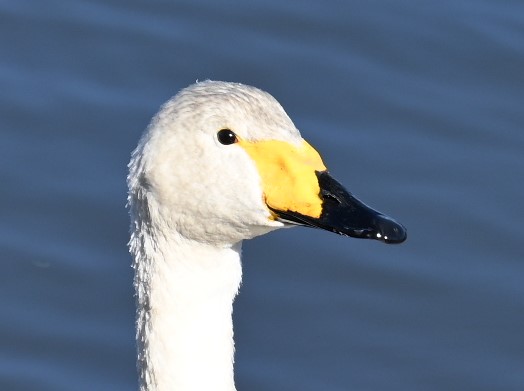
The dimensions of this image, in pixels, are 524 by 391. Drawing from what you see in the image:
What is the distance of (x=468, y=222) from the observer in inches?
380

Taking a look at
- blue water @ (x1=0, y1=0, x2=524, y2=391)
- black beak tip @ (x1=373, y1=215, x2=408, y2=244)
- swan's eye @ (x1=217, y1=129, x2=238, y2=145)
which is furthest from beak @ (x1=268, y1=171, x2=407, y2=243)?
blue water @ (x1=0, y1=0, x2=524, y2=391)

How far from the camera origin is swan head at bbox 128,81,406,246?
6.00 metres

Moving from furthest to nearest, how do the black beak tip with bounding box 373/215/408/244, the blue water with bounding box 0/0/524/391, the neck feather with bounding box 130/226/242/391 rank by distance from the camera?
the blue water with bounding box 0/0/524/391 < the neck feather with bounding box 130/226/242/391 < the black beak tip with bounding box 373/215/408/244

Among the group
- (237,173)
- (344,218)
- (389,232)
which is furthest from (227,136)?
(389,232)

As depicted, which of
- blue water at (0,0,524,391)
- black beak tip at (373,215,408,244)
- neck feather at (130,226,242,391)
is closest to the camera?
black beak tip at (373,215,408,244)

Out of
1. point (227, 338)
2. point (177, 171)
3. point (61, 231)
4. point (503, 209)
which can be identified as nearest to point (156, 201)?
point (177, 171)

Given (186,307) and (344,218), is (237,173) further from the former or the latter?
(186,307)

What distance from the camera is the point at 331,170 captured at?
9633 mm

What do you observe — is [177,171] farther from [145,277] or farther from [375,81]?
[375,81]

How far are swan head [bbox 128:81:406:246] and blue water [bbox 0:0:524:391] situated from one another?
295cm

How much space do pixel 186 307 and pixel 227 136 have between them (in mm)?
752

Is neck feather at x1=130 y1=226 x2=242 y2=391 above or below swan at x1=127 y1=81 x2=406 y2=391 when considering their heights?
below

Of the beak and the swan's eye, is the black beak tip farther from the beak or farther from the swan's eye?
the swan's eye

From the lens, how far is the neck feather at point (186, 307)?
6.23m
